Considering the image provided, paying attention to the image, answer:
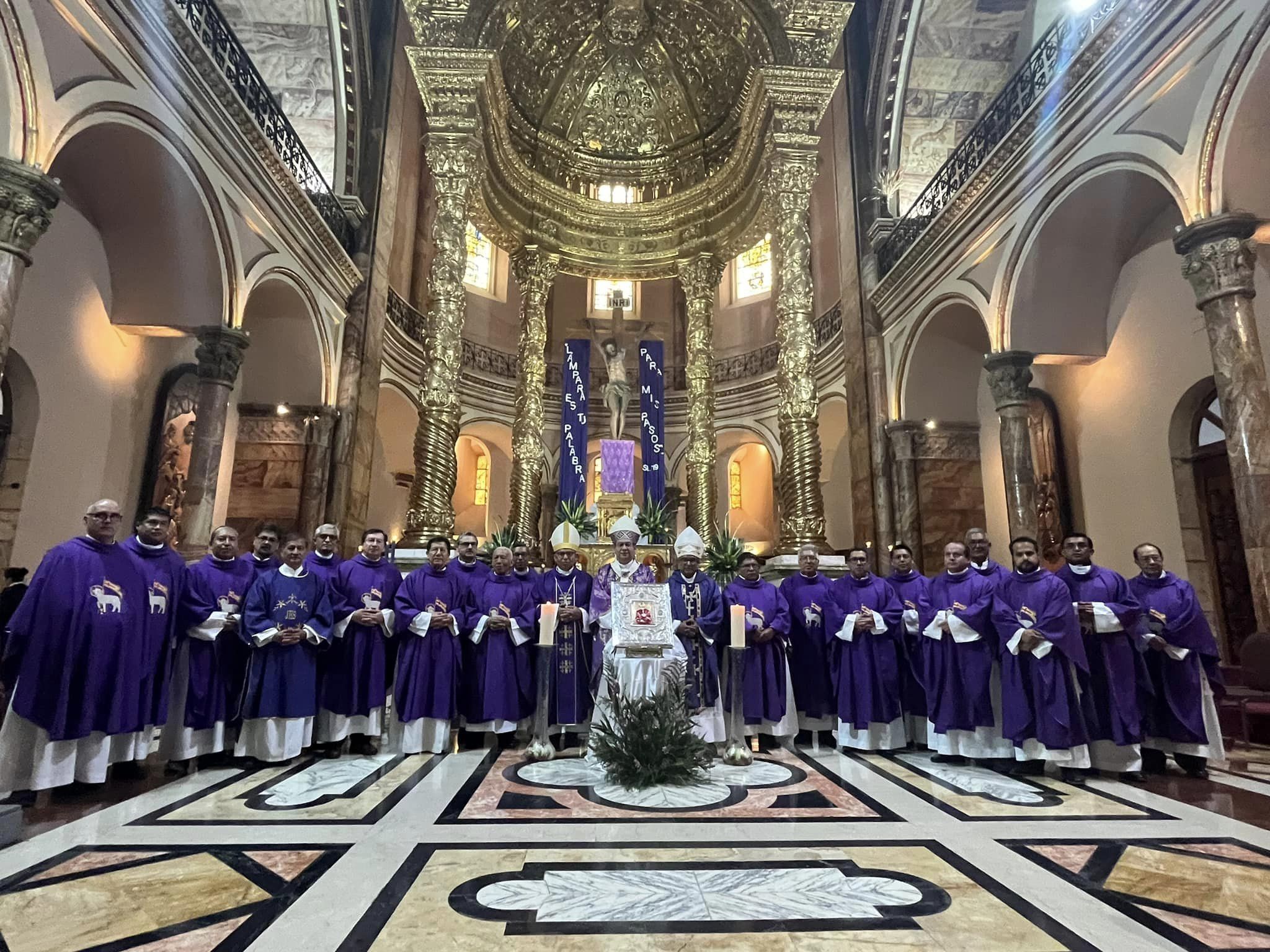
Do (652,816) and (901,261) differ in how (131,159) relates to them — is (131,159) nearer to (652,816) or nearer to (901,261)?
(652,816)

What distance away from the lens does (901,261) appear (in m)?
11.8

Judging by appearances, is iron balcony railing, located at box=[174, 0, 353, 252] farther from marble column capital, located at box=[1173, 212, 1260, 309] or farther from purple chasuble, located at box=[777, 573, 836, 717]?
marble column capital, located at box=[1173, 212, 1260, 309]

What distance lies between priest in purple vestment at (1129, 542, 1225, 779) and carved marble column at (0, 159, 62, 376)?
29.5ft

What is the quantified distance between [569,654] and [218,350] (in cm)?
658

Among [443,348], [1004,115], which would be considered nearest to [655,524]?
[443,348]

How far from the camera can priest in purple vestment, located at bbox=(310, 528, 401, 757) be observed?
5.58 m

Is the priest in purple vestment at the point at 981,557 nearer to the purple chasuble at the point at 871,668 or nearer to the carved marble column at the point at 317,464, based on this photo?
the purple chasuble at the point at 871,668

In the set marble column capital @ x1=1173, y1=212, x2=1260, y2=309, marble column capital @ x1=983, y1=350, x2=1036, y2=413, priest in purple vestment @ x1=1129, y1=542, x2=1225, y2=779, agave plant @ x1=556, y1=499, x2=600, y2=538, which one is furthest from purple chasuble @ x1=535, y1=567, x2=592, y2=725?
marble column capital @ x1=983, y1=350, x2=1036, y2=413

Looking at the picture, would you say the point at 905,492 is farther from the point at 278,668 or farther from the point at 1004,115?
the point at 278,668

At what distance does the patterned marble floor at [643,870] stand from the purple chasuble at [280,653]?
64 centimetres

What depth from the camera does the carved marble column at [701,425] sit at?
12078 millimetres

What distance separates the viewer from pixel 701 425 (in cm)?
1238

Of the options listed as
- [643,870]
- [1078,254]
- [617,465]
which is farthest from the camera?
[617,465]

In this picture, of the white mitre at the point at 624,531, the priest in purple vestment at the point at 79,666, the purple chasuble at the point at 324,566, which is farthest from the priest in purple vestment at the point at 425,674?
the priest in purple vestment at the point at 79,666
